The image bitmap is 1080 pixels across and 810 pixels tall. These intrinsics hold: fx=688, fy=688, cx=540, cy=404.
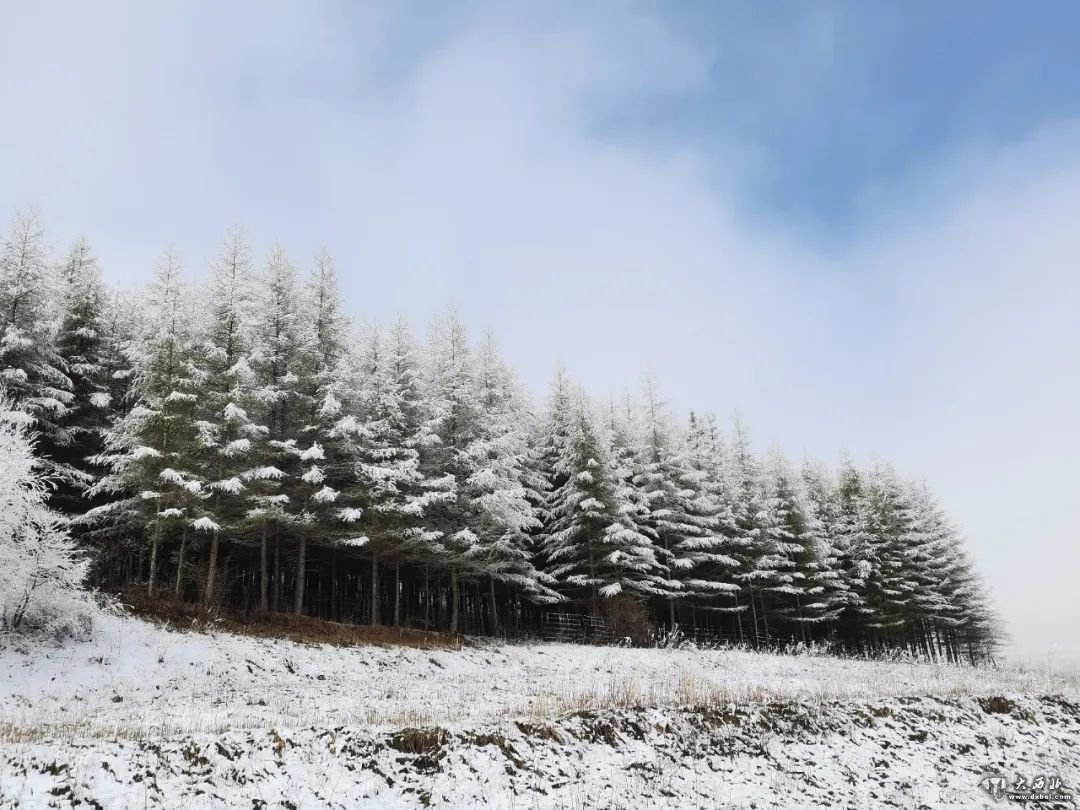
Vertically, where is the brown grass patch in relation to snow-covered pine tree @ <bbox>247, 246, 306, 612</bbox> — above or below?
below

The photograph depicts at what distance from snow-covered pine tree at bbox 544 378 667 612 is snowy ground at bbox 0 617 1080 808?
1000 cm

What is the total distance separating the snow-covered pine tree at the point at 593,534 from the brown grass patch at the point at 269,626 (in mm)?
8577

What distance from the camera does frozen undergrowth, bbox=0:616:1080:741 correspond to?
11.6 meters

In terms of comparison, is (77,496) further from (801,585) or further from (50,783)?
(801,585)

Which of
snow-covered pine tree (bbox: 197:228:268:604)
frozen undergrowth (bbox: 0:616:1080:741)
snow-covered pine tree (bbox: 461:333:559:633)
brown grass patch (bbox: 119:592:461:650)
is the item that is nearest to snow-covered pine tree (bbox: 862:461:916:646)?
frozen undergrowth (bbox: 0:616:1080:741)

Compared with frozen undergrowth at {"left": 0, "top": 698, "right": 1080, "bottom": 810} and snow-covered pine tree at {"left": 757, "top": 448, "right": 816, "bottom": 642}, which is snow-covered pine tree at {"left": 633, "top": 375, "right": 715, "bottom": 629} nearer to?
snow-covered pine tree at {"left": 757, "top": 448, "right": 816, "bottom": 642}

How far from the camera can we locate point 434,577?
102 ft

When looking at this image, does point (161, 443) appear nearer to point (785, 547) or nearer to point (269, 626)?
point (269, 626)

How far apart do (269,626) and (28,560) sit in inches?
287

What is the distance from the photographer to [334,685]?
55.5 feet

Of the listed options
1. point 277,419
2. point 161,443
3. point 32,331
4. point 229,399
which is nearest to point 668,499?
point 277,419

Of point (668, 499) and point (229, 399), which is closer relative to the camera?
point (229, 399)

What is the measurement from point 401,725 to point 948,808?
8.91m

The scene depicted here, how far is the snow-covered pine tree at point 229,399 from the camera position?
22.1m
